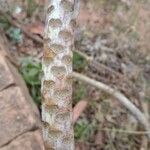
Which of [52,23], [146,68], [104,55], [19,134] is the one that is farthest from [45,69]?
[146,68]

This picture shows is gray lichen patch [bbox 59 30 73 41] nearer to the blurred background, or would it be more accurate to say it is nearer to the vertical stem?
the vertical stem

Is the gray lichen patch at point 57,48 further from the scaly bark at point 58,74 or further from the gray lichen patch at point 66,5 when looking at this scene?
the gray lichen patch at point 66,5

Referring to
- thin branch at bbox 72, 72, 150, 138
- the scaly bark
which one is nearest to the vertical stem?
the scaly bark

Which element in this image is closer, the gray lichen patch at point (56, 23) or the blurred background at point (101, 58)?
the gray lichen patch at point (56, 23)

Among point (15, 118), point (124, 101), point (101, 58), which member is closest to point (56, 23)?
point (15, 118)

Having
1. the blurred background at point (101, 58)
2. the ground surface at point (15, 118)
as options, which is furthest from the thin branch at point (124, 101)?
the ground surface at point (15, 118)

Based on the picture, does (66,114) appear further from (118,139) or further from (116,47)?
(116,47)

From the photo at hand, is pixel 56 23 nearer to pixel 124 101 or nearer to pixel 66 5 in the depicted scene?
pixel 66 5
